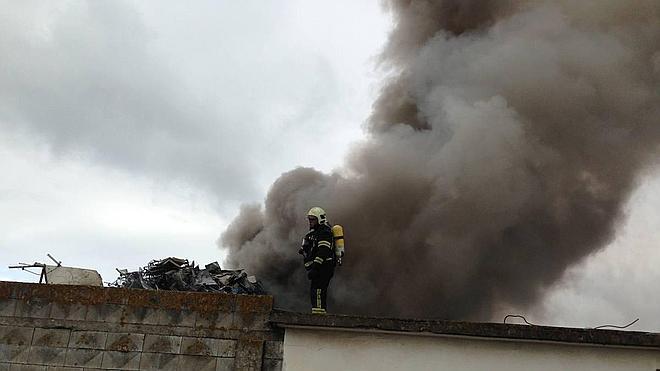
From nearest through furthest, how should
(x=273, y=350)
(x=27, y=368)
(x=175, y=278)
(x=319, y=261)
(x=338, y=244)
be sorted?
1. (x=27, y=368)
2. (x=273, y=350)
3. (x=319, y=261)
4. (x=338, y=244)
5. (x=175, y=278)

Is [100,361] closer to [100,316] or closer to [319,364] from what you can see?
[100,316]

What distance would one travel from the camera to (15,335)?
15.7 ft

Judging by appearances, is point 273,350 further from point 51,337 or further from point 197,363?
point 51,337

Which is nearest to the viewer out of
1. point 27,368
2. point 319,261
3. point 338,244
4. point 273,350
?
point 27,368

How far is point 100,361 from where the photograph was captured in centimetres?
471

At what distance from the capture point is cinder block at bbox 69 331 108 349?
187 inches

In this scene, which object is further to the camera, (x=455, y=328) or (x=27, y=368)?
(x=455, y=328)

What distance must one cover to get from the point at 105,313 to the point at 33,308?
0.61 metres

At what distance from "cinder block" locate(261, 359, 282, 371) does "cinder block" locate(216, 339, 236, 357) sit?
0.26 meters

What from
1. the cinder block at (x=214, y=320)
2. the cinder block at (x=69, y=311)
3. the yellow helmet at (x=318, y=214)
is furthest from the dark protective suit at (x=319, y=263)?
the cinder block at (x=69, y=311)

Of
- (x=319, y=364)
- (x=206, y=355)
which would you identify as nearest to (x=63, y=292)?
(x=206, y=355)

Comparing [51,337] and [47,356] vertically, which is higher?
[51,337]

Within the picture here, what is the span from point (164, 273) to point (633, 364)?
18.6ft

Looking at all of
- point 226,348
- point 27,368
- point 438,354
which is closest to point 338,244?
point 438,354
